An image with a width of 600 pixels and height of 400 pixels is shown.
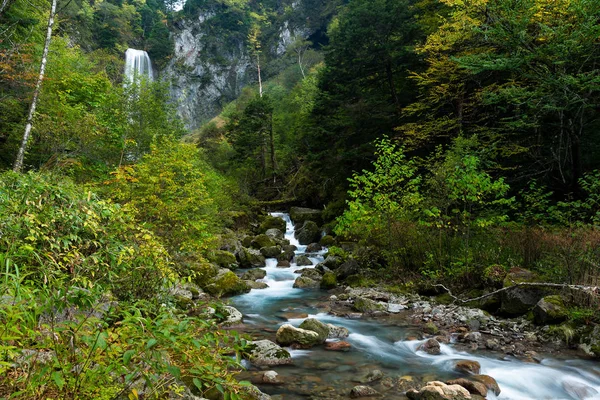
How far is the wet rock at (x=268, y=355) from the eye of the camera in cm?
654

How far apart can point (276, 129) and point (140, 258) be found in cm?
3228

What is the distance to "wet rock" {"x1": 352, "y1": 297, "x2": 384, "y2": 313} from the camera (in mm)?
9812

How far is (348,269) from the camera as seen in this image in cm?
1337

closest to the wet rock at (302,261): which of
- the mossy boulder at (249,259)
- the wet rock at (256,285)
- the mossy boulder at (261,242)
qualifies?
the mossy boulder at (249,259)

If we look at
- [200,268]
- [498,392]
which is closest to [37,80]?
[200,268]

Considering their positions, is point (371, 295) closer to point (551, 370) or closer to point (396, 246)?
point (396, 246)

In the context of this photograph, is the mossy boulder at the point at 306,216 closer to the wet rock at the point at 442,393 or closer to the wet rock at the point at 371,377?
the wet rock at the point at 371,377

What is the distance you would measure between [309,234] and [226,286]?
9.86 m

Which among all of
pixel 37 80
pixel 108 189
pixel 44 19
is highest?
pixel 44 19

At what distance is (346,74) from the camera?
873 inches

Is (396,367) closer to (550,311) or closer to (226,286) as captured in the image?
(550,311)

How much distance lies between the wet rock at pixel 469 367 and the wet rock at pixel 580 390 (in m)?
1.26

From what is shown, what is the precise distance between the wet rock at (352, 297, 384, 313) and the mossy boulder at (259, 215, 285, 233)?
1323 centimetres

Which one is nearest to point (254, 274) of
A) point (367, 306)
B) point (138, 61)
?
point (367, 306)
